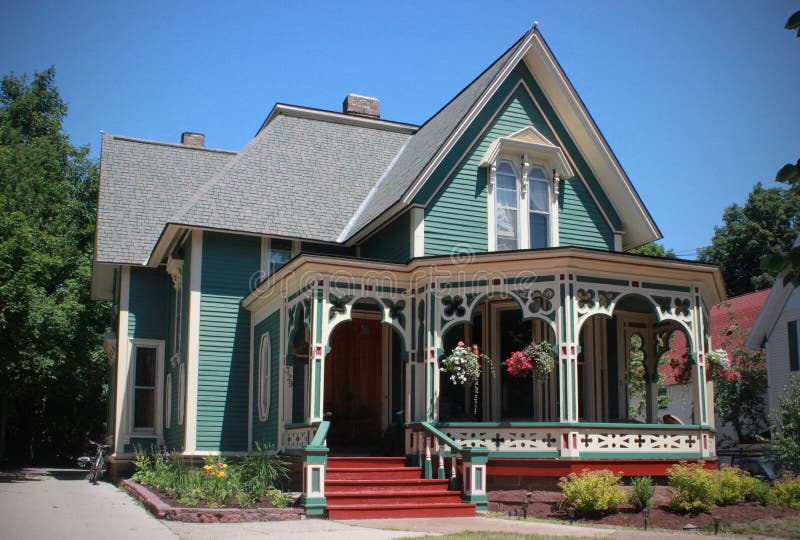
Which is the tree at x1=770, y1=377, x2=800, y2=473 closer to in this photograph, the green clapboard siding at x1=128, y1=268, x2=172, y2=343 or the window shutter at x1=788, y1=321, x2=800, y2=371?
the window shutter at x1=788, y1=321, x2=800, y2=371

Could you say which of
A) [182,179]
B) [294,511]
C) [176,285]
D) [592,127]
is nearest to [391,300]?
[294,511]

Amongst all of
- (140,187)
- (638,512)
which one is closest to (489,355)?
(638,512)

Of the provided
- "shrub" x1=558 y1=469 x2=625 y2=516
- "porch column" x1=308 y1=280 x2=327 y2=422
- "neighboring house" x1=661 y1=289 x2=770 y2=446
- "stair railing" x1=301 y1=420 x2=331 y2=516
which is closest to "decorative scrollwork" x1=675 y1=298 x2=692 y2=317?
"shrub" x1=558 y1=469 x2=625 y2=516

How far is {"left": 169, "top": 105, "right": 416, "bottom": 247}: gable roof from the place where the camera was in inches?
787

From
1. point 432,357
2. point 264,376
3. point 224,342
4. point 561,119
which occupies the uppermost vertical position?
point 561,119

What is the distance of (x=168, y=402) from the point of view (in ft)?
72.9

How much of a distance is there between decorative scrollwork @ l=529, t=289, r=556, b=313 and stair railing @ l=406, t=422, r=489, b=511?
2.64m

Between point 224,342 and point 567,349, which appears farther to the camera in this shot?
point 224,342

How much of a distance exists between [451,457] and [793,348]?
1868 centimetres

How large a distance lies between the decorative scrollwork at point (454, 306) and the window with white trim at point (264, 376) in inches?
174

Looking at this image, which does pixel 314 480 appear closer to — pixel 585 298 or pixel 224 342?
pixel 585 298

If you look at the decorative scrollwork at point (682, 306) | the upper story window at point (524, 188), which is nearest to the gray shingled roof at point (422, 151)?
the upper story window at point (524, 188)

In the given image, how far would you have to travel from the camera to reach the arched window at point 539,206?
19.3 metres

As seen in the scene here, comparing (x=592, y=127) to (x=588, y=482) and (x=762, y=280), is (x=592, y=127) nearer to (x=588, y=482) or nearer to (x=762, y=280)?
(x=588, y=482)
